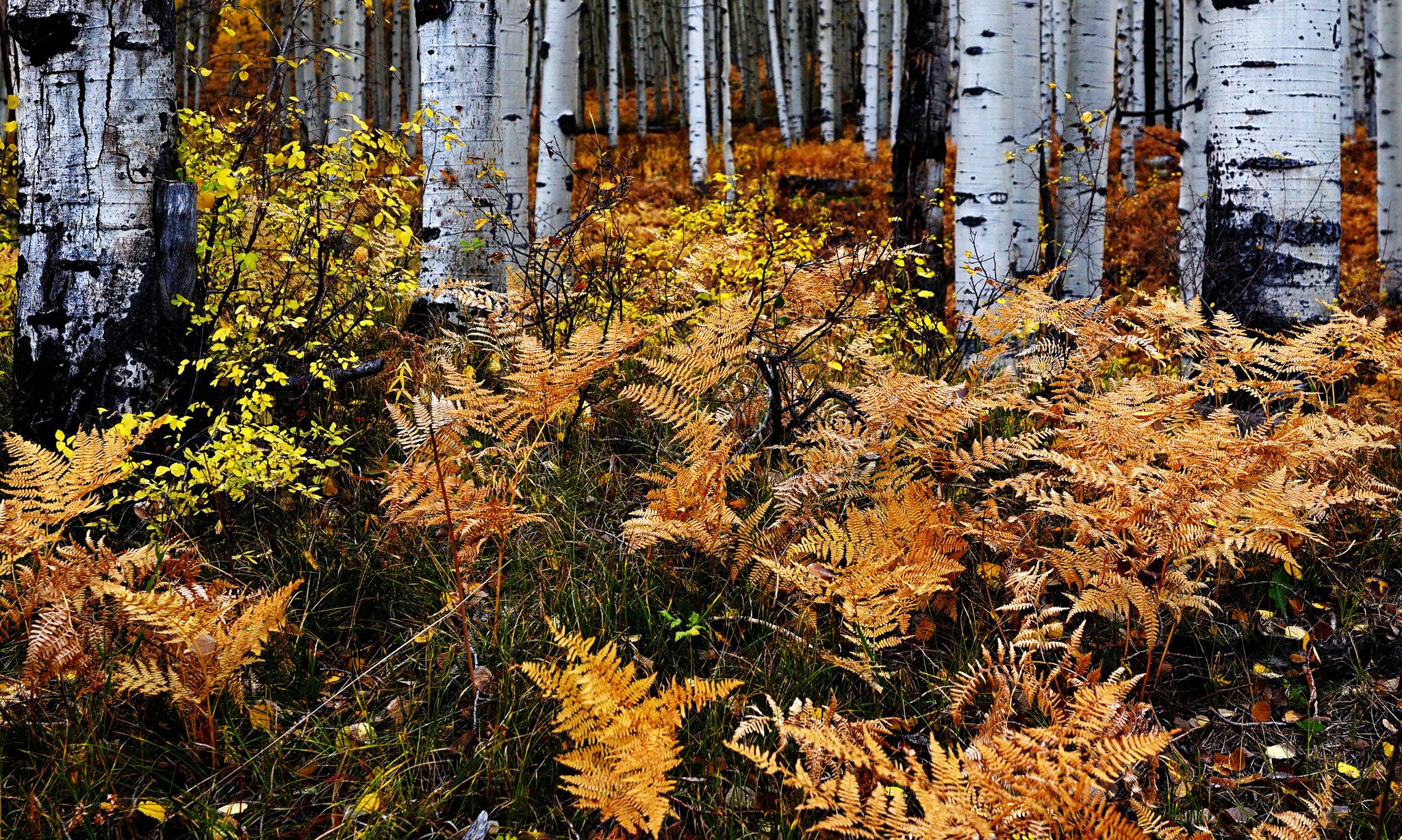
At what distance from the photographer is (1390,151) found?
32.9ft

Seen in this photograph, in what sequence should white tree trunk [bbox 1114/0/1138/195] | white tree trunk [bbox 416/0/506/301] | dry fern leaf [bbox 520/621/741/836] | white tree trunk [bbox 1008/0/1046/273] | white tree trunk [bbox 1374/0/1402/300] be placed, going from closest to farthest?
dry fern leaf [bbox 520/621/741/836]
white tree trunk [bbox 416/0/506/301]
white tree trunk [bbox 1008/0/1046/273]
white tree trunk [bbox 1374/0/1402/300]
white tree trunk [bbox 1114/0/1138/195]

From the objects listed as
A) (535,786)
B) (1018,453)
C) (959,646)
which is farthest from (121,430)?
(1018,453)

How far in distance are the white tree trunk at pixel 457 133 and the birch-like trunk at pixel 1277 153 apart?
3633mm

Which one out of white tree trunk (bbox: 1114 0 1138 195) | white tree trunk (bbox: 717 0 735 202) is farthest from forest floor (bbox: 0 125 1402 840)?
white tree trunk (bbox: 1114 0 1138 195)

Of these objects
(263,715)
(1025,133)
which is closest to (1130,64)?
(1025,133)

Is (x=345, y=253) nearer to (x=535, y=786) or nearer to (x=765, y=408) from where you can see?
(x=765, y=408)

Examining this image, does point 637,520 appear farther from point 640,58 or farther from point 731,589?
point 640,58

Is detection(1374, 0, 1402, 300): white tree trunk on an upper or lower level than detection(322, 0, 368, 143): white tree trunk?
lower

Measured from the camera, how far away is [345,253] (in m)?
3.71

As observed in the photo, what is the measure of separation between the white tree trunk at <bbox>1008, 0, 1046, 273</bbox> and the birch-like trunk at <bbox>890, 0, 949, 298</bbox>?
572mm

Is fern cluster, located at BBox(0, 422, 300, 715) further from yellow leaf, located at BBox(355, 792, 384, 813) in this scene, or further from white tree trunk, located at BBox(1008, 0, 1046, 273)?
white tree trunk, located at BBox(1008, 0, 1046, 273)

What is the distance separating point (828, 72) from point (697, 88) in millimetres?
7075

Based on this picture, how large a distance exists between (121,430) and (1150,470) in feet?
10.0

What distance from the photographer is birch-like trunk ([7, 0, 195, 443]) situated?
3.16 meters
